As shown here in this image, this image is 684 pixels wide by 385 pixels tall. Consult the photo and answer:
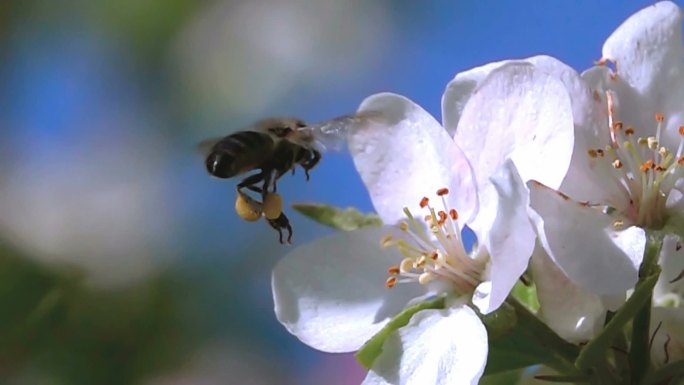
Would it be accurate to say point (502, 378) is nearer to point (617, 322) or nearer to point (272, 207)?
point (617, 322)

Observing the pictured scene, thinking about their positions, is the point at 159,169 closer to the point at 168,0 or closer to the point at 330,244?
the point at 168,0

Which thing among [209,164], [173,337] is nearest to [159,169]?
[173,337]

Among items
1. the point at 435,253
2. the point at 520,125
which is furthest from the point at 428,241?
the point at 520,125

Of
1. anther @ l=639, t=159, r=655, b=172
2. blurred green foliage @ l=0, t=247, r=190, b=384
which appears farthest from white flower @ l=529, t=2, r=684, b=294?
blurred green foliage @ l=0, t=247, r=190, b=384

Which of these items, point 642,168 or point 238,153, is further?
point 238,153

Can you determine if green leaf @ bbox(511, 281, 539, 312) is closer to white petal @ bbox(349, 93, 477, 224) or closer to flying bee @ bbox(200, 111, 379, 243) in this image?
white petal @ bbox(349, 93, 477, 224)
